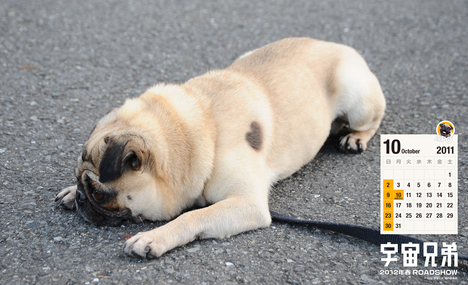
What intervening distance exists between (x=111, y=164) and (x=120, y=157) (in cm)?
7

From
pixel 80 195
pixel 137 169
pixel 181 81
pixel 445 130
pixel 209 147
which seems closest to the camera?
pixel 137 169

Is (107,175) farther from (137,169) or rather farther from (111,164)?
(137,169)

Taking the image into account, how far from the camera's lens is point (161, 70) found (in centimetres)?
627

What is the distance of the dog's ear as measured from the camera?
112 inches

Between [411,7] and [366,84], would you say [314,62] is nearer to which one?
[366,84]

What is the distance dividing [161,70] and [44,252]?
12.2 ft

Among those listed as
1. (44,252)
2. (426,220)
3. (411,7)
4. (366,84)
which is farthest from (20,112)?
(411,7)

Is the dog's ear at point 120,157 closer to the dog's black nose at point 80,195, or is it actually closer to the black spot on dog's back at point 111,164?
the black spot on dog's back at point 111,164

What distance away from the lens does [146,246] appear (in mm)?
2916

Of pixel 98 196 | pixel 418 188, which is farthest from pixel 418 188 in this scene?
pixel 98 196

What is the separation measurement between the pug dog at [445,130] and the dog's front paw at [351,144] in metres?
0.74

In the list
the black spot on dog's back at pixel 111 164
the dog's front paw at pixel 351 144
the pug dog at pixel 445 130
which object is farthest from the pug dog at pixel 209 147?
the pug dog at pixel 445 130

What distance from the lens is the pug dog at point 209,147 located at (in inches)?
121

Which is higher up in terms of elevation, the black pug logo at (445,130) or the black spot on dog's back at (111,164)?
the black spot on dog's back at (111,164)
